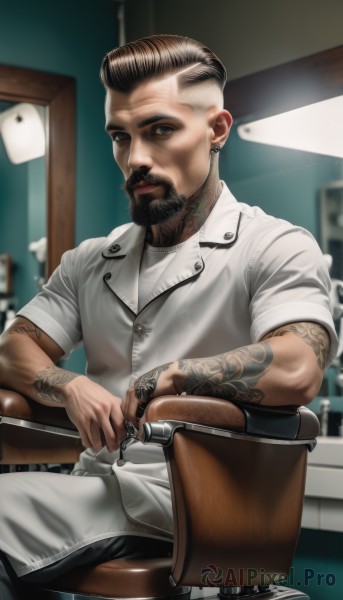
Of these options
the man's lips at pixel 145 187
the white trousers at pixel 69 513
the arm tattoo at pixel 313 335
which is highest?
the man's lips at pixel 145 187

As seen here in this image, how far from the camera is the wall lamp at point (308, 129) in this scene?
324cm

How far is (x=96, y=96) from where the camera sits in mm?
4273

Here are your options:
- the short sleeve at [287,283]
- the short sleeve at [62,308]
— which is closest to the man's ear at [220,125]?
the short sleeve at [287,283]

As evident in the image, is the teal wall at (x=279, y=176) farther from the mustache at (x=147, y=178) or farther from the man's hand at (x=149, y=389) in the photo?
the man's hand at (x=149, y=389)

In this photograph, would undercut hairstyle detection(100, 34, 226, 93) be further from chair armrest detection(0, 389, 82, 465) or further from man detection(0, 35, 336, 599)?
chair armrest detection(0, 389, 82, 465)

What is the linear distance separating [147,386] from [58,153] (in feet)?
8.74

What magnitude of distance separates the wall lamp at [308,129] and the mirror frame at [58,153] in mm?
993

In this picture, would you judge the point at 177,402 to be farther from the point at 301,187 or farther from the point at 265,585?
the point at 301,187

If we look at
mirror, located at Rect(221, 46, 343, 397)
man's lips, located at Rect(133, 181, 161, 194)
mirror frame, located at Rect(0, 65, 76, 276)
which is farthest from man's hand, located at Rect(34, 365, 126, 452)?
mirror frame, located at Rect(0, 65, 76, 276)

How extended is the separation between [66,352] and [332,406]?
1.30 m

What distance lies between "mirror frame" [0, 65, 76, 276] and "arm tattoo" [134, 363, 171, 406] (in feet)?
7.91

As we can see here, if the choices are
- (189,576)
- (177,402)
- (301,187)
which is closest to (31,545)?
(189,576)

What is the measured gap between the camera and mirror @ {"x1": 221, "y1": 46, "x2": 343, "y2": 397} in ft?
10.6

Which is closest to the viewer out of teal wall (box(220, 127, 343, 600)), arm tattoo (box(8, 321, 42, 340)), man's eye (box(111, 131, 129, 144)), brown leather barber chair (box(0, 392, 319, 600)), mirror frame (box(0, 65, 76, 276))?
brown leather barber chair (box(0, 392, 319, 600))
